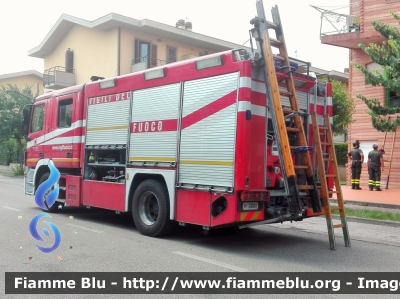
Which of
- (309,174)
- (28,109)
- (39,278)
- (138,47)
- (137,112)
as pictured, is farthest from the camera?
(138,47)

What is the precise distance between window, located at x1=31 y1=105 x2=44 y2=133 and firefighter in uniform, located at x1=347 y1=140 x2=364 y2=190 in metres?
10.7

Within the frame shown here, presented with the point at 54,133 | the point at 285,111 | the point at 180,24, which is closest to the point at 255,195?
the point at 285,111

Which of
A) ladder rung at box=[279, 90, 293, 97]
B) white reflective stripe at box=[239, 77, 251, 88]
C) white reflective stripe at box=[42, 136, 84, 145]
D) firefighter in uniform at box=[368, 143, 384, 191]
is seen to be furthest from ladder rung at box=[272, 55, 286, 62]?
firefighter in uniform at box=[368, 143, 384, 191]

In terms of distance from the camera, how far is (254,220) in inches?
283

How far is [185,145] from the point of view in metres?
7.87

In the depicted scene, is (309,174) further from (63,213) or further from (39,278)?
(63,213)

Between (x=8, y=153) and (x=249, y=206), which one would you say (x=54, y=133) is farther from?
(x=8, y=153)

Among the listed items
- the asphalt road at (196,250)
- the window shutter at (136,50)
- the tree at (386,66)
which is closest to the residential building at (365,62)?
the tree at (386,66)

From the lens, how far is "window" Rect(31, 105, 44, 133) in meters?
11.9

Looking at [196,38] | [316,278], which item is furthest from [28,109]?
[196,38]

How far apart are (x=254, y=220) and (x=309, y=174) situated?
120cm

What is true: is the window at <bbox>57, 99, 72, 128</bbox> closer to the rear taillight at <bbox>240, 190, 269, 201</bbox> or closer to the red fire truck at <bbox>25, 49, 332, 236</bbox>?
the red fire truck at <bbox>25, 49, 332, 236</bbox>

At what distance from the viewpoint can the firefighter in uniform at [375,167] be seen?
1638cm

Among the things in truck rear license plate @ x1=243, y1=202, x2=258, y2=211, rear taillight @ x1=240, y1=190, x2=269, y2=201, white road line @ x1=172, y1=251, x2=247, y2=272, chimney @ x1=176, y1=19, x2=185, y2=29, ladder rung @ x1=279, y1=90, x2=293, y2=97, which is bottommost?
white road line @ x1=172, y1=251, x2=247, y2=272
